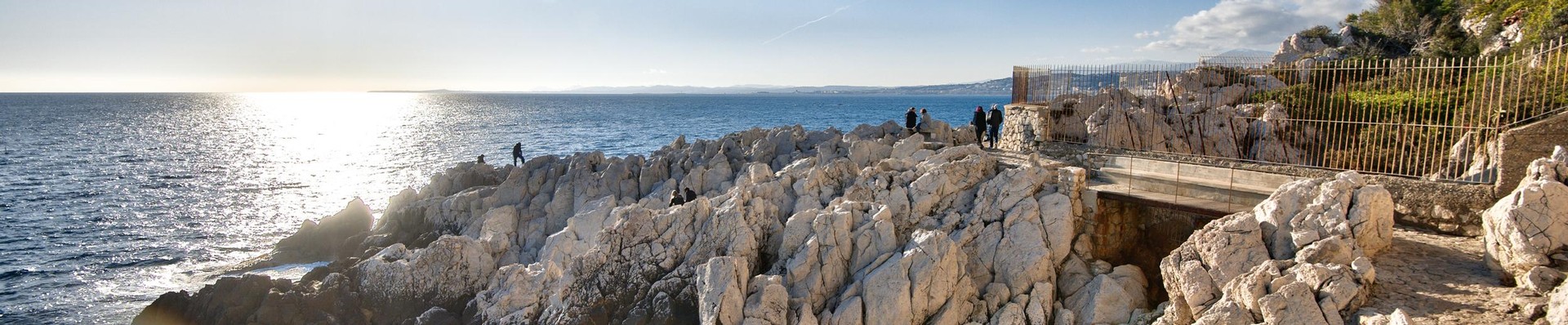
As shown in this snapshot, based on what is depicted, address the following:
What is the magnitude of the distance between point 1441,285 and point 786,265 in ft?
30.0

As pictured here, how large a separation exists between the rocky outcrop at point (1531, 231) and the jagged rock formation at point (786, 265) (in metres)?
4.35

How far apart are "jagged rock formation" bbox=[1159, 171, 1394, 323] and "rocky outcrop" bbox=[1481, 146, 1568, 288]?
139 centimetres

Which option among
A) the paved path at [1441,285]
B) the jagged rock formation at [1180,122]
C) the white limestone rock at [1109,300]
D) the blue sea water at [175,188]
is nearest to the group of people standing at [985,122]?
the jagged rock formation at [1180,122]

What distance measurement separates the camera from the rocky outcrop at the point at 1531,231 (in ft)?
32.6

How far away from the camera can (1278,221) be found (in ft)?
38.9

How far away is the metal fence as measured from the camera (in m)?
17.7

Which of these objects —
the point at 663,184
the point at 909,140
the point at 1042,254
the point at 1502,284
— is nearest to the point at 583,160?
the point at 663,184

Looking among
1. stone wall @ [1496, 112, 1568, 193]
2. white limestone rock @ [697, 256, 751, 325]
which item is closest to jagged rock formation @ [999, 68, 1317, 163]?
stone wall @ [1496, 112, 1568, 193]

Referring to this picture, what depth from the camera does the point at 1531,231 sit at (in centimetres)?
1022

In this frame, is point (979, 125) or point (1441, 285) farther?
point (979, 125)

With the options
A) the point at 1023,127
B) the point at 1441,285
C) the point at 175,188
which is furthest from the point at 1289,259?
the point at 175,188

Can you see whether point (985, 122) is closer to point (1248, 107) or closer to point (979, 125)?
point (979, 125)

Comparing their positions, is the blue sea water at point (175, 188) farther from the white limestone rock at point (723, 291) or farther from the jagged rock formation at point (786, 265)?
the white limestone rock at point (723, 291)

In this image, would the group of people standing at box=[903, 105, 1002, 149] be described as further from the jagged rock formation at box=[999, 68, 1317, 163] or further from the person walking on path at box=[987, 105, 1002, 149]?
the jagged rock formation at box=[999, 68, 1317, 163]
